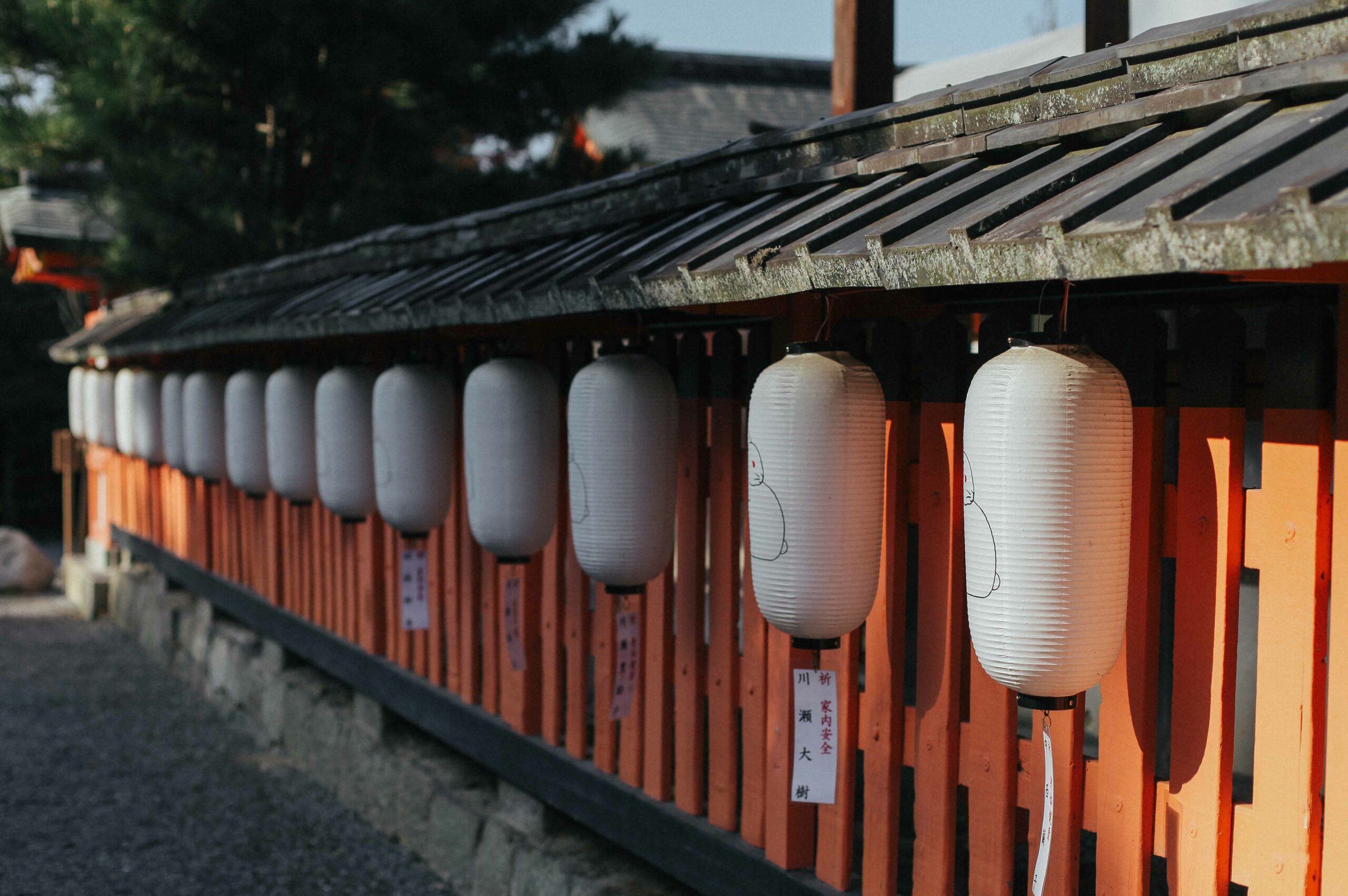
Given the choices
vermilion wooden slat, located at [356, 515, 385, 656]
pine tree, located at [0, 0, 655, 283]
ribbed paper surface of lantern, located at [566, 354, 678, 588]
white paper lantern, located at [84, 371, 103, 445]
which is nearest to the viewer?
ribbed paper surface of lantern, located at [566, 354, 678, 588]

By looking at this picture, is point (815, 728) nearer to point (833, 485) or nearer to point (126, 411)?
point (833, 485)

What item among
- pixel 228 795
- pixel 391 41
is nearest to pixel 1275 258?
pixel 228 795

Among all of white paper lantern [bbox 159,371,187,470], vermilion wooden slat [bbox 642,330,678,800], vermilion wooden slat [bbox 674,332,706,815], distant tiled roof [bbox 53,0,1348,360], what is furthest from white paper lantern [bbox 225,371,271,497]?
vermilion wooden slat [bbox 674,332,706,815]

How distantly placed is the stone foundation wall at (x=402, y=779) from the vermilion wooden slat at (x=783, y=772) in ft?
2.65

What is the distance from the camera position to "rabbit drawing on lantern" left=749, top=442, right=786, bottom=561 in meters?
2.81

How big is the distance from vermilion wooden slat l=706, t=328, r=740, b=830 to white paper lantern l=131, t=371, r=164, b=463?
6.56m

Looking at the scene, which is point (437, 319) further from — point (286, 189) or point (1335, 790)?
point (286, 189)

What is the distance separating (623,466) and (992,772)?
4.35ft

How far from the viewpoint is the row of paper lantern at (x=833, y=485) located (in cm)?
222

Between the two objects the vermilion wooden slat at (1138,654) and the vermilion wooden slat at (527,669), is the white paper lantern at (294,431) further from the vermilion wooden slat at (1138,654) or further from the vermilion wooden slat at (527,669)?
the vermilion wooden slat at (1138,654)

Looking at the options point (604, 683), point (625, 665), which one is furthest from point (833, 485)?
point (604, 683)

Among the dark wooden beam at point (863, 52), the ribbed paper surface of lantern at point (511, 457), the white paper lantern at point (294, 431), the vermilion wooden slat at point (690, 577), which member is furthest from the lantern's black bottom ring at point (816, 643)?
the white paper lantern at point (294, 431)

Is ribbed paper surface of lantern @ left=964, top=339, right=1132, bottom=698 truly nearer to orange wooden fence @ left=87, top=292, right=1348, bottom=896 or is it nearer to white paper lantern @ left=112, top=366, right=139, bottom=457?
orange wooden fence @ left=87, top=292, right=1348, bottom=896

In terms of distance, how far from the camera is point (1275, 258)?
1575 mm
